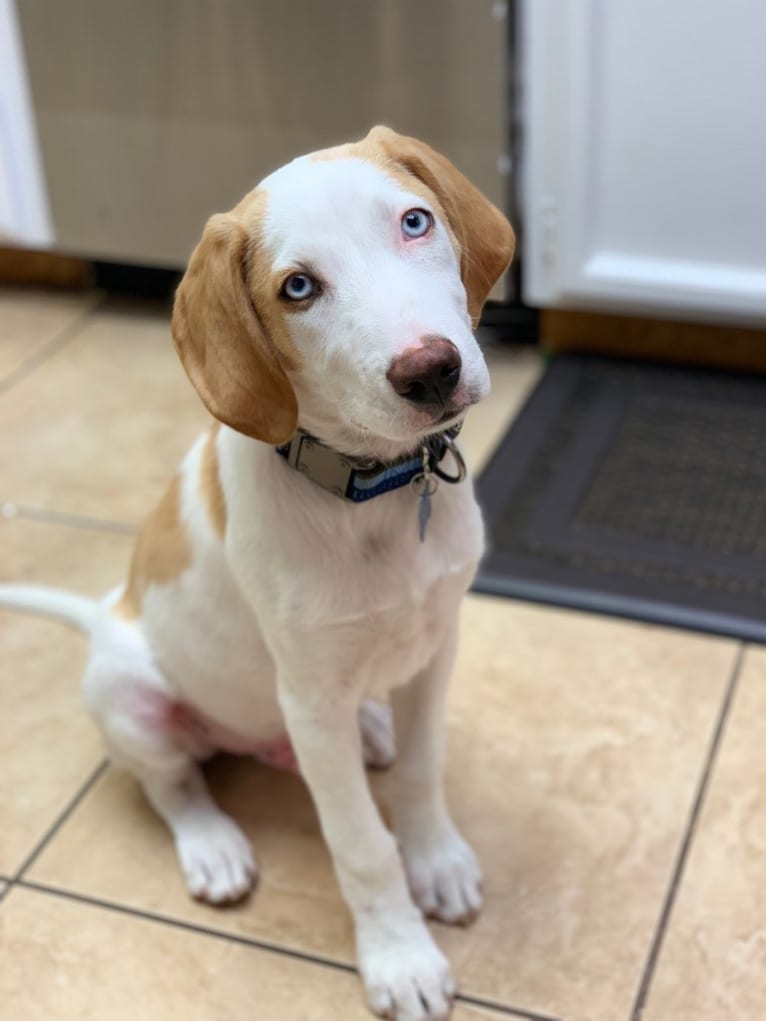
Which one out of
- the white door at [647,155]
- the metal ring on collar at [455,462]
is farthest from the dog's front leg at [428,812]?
the white door at [647,155]

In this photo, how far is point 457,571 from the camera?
4.02 ft

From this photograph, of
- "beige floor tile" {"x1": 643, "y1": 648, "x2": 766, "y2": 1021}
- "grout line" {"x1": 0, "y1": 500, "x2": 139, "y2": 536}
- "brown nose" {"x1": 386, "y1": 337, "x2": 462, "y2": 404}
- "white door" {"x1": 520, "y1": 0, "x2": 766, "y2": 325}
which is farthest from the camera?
"grout line" {"x1": 0, "y1": 500, "x2": 139, "y2": 536}

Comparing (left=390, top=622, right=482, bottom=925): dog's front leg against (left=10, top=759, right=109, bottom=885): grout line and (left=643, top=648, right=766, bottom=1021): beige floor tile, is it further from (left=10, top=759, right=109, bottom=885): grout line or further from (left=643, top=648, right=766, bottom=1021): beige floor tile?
(left=10, top=759, right=109, bottom=885): grout line

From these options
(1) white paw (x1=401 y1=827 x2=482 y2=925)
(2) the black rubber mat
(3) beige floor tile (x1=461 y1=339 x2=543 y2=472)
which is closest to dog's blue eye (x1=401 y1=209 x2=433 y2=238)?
(1) white paw (x1=401 y1=827 x2=482 y2=925)

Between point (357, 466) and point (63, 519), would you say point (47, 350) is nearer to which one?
point (63, 519)

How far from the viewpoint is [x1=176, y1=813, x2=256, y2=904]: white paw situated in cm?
145

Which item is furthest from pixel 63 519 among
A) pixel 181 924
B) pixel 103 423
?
pixel 181 924

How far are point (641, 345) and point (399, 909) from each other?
1.36 metres

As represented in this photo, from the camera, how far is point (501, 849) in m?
1.50

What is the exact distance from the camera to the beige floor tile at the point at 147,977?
134 centimetres

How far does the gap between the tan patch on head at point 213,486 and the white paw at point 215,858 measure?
444mm

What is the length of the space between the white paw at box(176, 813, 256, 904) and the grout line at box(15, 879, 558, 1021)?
1.5 inches

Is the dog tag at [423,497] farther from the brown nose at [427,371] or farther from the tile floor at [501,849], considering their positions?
the tile floor at [501,849]

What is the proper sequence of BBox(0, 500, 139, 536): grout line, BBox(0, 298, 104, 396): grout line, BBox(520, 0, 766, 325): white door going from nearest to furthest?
BBox(520, 0, 766, 325): white door
BBox(0, 500, 139, 536): grout line
BBox(0, 298, 104, 396): grout line
